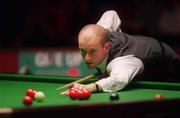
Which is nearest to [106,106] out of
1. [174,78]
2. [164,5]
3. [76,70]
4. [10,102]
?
[10,102]

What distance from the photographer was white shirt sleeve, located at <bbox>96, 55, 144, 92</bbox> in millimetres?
4266

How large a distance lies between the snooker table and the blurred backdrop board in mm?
2753

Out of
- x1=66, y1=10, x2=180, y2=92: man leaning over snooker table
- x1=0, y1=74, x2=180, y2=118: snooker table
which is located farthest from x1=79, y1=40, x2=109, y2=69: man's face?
x1=0, y1=74, x2=180, y2=118: snooker table

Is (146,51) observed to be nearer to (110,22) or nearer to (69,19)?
(110,22)

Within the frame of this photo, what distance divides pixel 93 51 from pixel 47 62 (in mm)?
3525

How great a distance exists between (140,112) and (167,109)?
7.2 inches

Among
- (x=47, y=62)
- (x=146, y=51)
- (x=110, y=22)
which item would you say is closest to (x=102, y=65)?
(x=146, y=51)

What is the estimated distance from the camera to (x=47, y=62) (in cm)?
797

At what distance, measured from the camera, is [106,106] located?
3.31 meters

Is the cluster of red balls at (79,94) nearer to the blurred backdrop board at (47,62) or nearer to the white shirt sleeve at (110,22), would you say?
the white shirt sleeve at (110,22)

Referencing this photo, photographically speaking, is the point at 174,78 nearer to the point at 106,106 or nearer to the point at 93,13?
the point at 106,106

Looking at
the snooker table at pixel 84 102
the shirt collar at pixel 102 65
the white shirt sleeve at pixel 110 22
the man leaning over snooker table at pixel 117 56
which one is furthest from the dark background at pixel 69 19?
the shirt collar at pixel 102 65

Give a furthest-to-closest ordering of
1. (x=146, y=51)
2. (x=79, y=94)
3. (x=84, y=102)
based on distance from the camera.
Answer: (x=146, y=51) → (x=79, y=94) → (x=84, y=102)

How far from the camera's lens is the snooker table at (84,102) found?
3.19 metres
